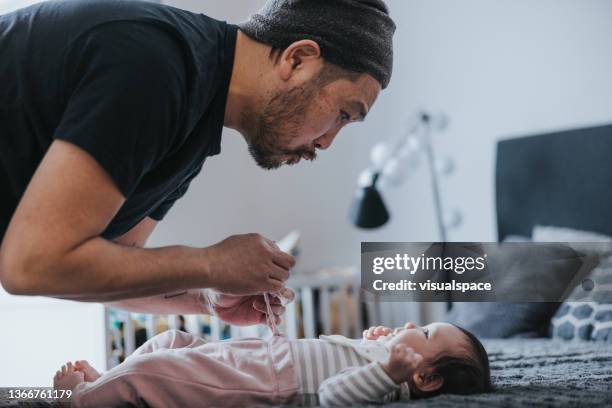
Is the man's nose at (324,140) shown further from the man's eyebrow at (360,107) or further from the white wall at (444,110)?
the white wall at (444,110)

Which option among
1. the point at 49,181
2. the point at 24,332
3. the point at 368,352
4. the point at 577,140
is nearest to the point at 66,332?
the point at 24,332

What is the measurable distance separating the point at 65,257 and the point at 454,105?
7.54ft

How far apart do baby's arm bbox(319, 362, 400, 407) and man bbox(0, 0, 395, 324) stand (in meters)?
0.17

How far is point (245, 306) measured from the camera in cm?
115

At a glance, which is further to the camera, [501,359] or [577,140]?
[577,140]

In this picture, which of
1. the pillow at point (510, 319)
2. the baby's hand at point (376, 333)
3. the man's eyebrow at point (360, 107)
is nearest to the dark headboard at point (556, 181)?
the pillow at point (510, 319)

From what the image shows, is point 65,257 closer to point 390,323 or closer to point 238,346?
point 238,346

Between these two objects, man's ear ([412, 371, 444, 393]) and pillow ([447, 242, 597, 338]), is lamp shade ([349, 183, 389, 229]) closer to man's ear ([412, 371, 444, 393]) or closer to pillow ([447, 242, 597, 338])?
pillow ([447, 242, 597, 338])

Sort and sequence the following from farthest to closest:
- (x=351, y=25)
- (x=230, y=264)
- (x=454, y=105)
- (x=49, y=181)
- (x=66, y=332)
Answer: (x=454, y=105), (x=66, y=332), (x=351, y=25), (x=230, y=264), (x=49, y=181)

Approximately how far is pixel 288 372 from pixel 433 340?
246mm

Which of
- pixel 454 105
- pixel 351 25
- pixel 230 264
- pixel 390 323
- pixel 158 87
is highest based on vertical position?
pixel 454 105

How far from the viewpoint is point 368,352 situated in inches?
42.6

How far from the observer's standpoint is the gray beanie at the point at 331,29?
1.06 meters

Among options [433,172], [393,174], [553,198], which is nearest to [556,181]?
[553,198]
